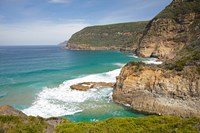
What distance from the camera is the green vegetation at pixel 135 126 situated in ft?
31.6

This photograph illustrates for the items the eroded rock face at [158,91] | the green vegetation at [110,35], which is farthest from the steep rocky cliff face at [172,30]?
the green vegetation at [110,35]

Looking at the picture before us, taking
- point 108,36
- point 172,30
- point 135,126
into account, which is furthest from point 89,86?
point 108,36

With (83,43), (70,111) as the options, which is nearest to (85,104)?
(70,111)

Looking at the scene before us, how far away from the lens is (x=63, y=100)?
28.9 m

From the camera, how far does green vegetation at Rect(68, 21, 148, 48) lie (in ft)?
476

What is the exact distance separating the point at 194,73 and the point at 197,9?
51.6 m

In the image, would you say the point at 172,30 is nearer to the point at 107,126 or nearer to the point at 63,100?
the point at 63,100

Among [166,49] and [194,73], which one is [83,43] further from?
[194,73]

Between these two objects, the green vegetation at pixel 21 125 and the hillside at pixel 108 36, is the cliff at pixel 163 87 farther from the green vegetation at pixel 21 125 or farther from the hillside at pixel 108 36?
the hillside at pixel 108 36

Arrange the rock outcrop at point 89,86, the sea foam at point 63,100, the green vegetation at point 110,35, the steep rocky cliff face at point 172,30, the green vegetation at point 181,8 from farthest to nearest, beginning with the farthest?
the green vegetation at point 110,35 → the green vegetation at point 181,8 → the steep rocky cliff face at point 172,30 → the rock outcrop at point 89,86 → the sea foam at point 63,100

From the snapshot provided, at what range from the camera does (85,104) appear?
26.7 m

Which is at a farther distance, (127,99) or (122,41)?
(122,41)

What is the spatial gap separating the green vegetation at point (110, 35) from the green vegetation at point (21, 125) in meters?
129

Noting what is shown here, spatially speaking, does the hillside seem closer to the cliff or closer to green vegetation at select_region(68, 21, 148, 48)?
green vegetation at select_region(68, 21, 148, 48)
